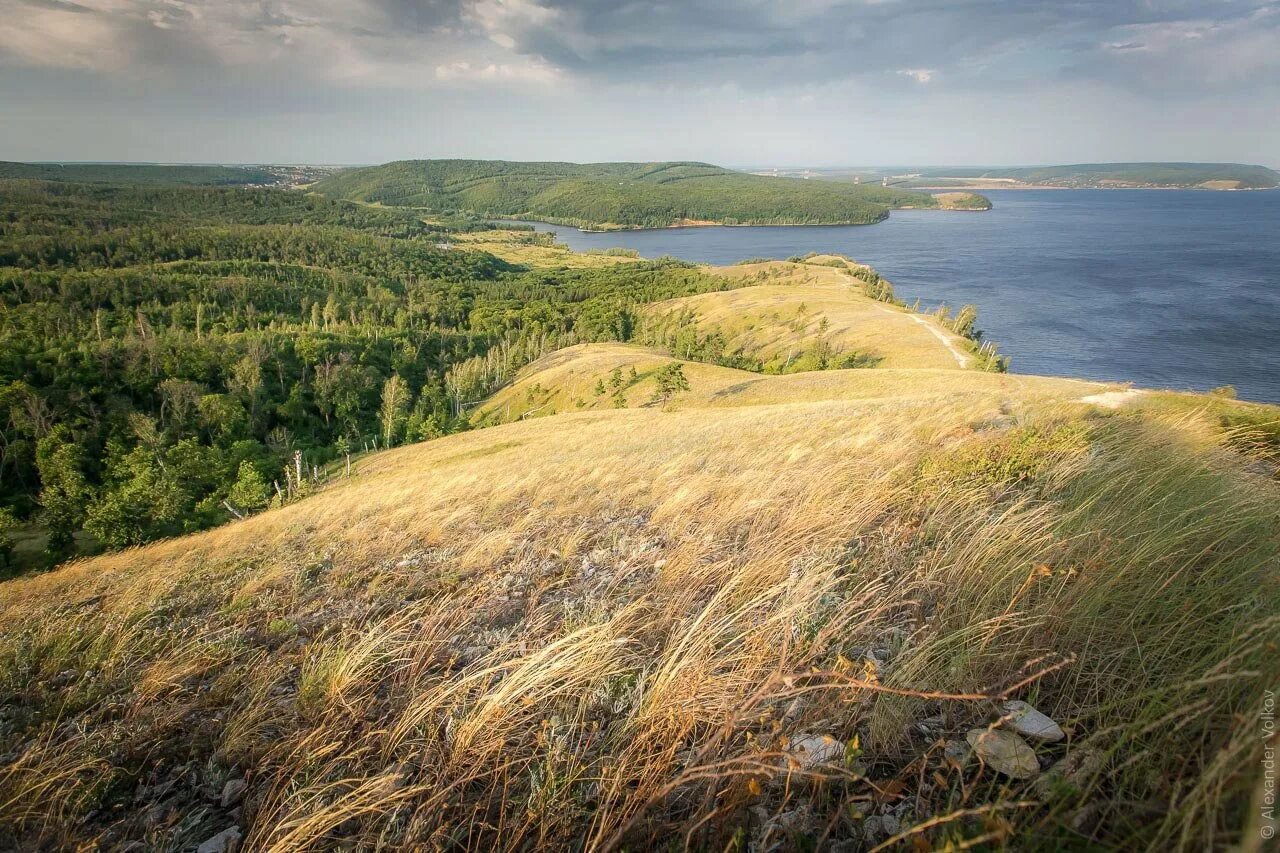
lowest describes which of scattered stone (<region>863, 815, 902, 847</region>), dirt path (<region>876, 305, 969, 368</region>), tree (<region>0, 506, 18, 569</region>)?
tree (<region>0, 506, 18, 569</region>)

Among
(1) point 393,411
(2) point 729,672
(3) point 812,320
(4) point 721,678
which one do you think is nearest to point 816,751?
(4) point 721,678

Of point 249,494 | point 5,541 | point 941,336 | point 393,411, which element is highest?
point 941,336

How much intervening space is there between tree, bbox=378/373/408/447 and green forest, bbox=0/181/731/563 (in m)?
0.41

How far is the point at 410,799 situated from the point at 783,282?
144 meters

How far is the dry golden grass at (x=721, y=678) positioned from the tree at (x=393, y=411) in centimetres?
6938

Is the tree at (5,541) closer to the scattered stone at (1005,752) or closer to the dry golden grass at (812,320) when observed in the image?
the scattered stone at (1005,752)

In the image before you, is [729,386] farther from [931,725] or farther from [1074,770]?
[1074,770]

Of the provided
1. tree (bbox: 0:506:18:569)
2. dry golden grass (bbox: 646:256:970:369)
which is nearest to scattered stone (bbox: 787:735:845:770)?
dry golden grass (bbox: 646:256:970:369)

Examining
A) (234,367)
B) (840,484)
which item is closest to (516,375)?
(234,367)

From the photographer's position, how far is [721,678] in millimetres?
3137

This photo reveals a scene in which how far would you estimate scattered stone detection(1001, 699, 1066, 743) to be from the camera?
257cm

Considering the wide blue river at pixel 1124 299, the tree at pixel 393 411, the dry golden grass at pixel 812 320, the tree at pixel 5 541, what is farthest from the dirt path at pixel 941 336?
the tree at pixel 5 541

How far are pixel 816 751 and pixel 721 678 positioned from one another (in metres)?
0.60

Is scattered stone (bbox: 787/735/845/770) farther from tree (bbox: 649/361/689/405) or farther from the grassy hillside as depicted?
tree (bbox: 649/361/689/405)
